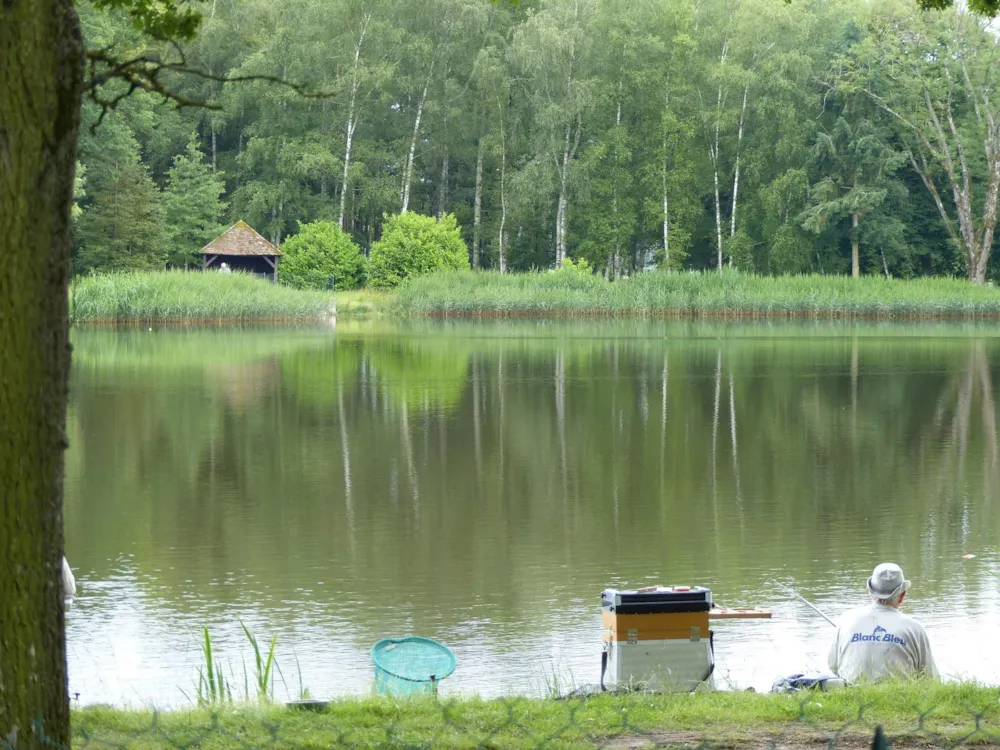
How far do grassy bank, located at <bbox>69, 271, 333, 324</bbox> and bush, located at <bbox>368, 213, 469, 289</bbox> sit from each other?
7.00m

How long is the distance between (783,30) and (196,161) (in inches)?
950

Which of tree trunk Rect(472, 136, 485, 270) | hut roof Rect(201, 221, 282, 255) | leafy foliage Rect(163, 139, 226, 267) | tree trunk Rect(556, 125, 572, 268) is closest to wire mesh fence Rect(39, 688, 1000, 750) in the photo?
hut roof Rect(201, 221, 282, 255)

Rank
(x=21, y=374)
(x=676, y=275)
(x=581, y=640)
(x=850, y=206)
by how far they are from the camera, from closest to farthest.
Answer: (x=21, y=374) → (x=581, y=640) → (x=676, y=275) → (x=850, y=206)

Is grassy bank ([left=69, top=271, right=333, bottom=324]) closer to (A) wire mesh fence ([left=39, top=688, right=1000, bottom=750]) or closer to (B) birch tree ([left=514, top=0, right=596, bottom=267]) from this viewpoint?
(B) birch tree ([left=514, top=0, right=596, bottom=267])

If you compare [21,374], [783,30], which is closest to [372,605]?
[21,374]

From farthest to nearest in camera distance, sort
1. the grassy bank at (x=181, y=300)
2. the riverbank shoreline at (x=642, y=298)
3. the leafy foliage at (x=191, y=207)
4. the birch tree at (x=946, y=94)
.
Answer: the leafy foliage at (x=191, y=207), the birch tree at (x=946, y=94), the riverbank shoreline at (x=642, y=298), the grassy bank at (x=181, y=300)

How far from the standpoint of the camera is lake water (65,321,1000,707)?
347 inches

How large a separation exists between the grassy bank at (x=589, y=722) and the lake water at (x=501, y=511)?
4.96 ft

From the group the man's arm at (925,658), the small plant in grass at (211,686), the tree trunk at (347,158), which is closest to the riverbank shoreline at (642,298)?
the tree trunk at (347,158)

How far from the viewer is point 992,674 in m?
7.96

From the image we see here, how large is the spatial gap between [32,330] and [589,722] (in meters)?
2.60

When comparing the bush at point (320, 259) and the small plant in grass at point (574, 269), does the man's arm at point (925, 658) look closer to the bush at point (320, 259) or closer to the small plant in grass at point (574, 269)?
the small plant in grass at point (574, 269)

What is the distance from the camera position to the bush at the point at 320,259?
53.9 metres

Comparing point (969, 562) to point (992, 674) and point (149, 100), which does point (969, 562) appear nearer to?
point (992, 674)
